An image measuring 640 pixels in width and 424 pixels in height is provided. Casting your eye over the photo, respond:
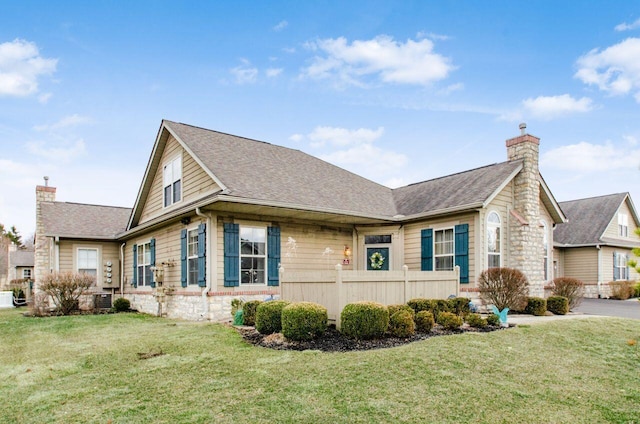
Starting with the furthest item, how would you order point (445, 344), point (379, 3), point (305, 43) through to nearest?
point (305, 43)
point (379, 3)
point (445, 344)

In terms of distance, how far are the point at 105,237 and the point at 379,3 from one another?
47.0ft

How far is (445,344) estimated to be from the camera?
7230 millimetres

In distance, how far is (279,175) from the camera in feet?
46.0

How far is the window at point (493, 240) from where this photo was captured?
13039 millimetres

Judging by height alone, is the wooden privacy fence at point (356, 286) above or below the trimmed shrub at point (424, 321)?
above

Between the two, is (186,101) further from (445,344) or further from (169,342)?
(445,344)

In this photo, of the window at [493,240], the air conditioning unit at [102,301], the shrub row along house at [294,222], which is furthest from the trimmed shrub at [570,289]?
the air conditioning unit at [102,301]

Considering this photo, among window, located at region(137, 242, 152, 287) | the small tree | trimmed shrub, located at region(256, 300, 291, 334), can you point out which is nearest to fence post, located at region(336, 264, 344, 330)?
trimmed shrub, located at region(256, 300, 291, 334)

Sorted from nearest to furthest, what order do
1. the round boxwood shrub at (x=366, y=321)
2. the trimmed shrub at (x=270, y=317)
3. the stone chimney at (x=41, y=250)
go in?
the round boxwood shrub at (x=366, y=321), the trimmed shrub at (x=270, y=317), the stone chimney at (x=41, y=250)

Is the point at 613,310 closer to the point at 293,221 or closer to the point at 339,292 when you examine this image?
the point at 293,221

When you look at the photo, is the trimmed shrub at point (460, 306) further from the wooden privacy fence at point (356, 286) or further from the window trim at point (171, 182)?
the window trim at point (171, 182)

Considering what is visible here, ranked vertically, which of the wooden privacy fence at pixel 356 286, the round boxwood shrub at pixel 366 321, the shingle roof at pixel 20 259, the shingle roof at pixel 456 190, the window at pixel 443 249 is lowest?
the shingle roof at pixel 20 259

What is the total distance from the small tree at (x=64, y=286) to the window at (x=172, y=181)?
163 inches

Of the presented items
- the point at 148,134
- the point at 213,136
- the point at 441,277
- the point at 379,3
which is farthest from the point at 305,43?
the point at 441,277
